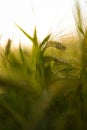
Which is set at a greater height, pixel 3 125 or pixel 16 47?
pixel 16 47

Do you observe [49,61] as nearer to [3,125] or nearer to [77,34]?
[77,34]

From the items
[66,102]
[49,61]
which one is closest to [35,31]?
[49,61]

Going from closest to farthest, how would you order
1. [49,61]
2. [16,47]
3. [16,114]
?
1. [16,114]
2. [49,61]
3. [16,47]

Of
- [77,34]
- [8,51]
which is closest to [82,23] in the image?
[77,34]

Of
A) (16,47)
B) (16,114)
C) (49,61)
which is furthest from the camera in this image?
(16,47)

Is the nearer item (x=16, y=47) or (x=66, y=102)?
(x=66, y=102)

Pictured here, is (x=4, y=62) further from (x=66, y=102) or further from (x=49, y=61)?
(x=66, y=102)

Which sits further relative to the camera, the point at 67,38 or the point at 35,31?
the point at 67,38

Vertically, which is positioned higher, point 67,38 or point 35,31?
point 35,31

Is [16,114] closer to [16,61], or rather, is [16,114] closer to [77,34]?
[16,61]
